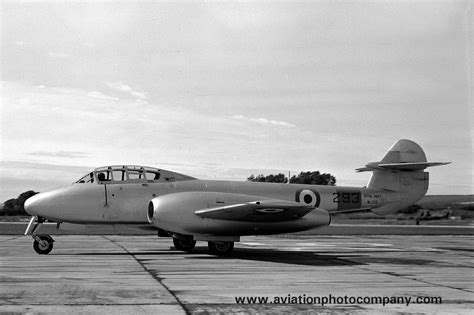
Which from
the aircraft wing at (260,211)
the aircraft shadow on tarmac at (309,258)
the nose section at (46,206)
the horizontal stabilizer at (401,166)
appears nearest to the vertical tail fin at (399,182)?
the horizontal stabilizer at (401,166)

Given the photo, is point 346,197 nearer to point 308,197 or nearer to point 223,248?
point 308,197

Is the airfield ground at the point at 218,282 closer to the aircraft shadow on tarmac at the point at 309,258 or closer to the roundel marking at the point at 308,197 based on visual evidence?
the aircraft shadow on tarmac at the point at 309,258

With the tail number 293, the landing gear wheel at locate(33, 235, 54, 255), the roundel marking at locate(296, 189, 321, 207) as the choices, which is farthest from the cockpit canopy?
the tail number 293

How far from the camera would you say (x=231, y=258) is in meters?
16.6

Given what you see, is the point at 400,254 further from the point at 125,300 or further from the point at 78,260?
the point at 125,300

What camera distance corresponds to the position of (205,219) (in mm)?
16953

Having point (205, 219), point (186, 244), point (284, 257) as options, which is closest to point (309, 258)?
point (284, 257)

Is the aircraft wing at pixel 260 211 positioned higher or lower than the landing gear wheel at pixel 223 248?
higher

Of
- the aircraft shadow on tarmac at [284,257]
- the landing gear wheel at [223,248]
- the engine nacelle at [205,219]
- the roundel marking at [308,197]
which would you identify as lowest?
the aircraft shadow on tarmac at [284,257]

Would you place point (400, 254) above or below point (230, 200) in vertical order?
below

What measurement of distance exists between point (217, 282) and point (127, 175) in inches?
324

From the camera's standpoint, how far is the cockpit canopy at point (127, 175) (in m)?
18.0

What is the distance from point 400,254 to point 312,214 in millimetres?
3221

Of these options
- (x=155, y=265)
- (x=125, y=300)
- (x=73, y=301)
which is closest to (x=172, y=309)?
(x=125, y=300)
